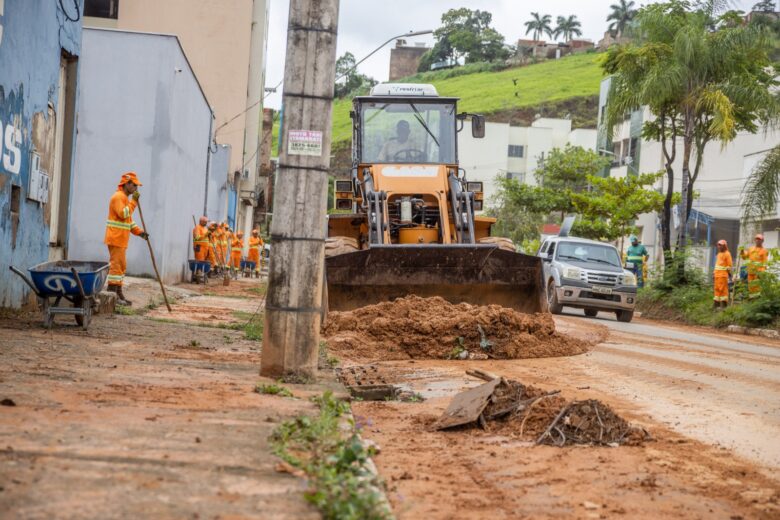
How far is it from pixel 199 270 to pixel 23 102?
56.9 feet

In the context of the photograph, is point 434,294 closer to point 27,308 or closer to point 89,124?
point 27,308

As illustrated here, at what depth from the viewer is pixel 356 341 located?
12.5 metres

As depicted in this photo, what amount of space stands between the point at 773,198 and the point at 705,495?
21.4 meters

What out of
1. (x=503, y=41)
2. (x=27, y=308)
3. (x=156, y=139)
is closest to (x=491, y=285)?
(x=27, y=308)

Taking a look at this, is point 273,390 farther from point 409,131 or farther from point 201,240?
point 201,240

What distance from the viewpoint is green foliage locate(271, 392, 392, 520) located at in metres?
4.21

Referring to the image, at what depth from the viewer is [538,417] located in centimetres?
740

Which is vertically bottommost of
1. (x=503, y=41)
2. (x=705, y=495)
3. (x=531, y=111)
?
(x=705, y=495)

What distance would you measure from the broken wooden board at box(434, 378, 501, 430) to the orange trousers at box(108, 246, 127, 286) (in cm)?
909

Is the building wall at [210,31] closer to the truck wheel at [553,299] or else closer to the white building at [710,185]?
the white building at [710,185]

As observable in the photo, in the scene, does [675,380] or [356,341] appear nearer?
[675,380]

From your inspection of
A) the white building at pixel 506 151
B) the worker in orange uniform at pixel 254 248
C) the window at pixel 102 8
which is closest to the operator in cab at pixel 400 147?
the window at pixel 102 8

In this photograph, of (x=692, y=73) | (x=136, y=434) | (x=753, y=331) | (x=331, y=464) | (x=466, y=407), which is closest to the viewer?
(x=331, y=464)

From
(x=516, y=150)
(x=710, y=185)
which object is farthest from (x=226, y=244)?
(x=516, y=150)
